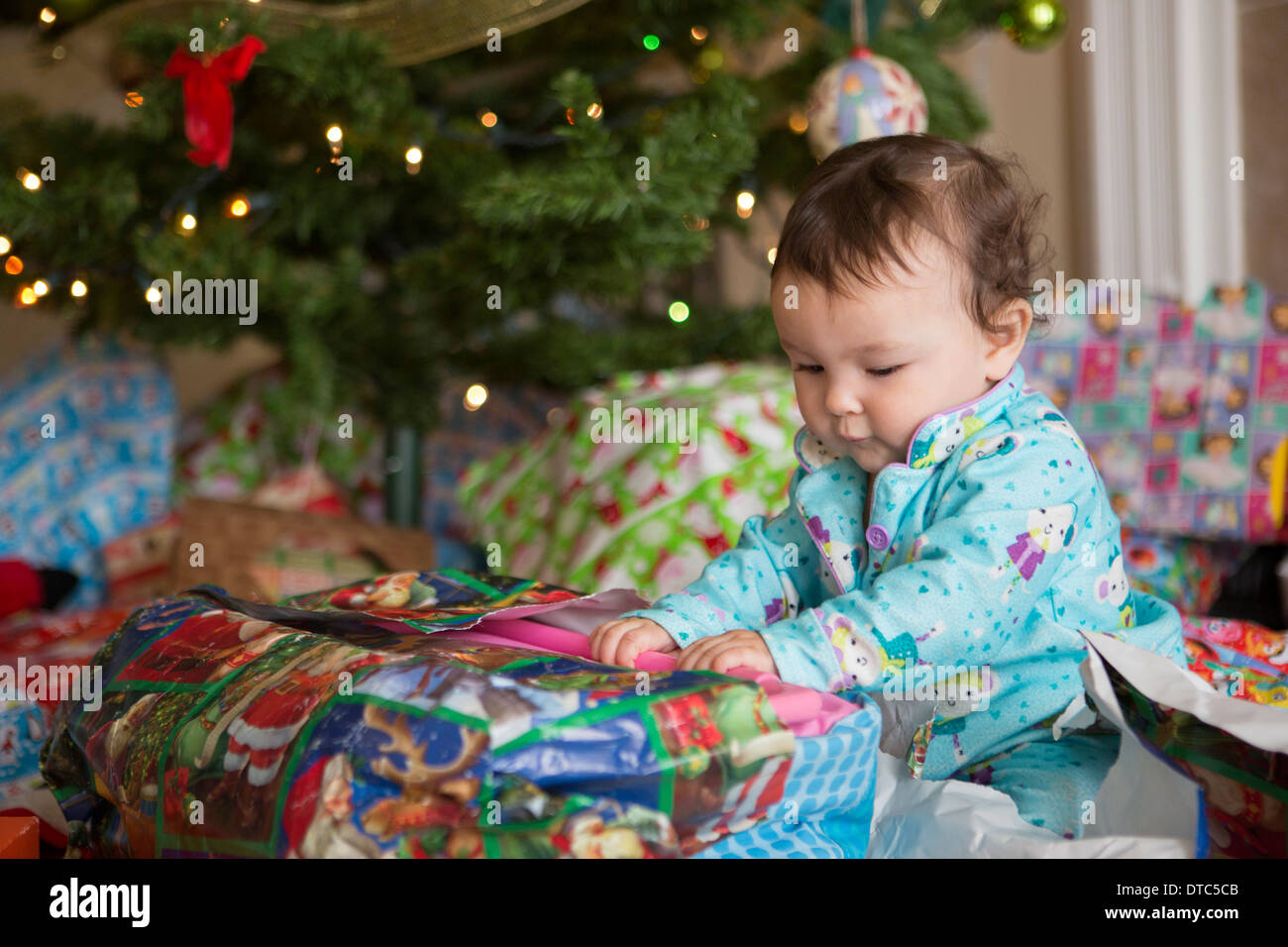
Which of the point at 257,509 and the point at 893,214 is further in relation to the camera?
the point at 257,509

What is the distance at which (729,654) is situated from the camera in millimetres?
Answer: 720

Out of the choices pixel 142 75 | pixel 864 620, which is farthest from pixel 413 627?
pixel 142 75

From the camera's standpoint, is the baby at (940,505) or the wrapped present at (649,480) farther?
the wrapped present at (649,480)

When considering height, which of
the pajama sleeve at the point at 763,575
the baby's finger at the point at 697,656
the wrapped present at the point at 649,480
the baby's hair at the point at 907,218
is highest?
the baby's hair at the point at 907,218

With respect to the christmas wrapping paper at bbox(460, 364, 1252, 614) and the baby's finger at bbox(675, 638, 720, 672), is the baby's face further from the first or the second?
the christmas wrapping paper at bbox(460, 364, 1252, 614)

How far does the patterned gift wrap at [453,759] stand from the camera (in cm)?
55

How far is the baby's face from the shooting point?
0.81 metres

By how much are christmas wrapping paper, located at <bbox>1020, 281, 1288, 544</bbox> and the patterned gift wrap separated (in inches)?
39.4

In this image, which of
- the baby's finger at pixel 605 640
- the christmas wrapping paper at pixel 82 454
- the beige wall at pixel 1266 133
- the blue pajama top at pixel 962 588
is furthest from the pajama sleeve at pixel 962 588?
the christmas wrapping paper at pixel 82 454

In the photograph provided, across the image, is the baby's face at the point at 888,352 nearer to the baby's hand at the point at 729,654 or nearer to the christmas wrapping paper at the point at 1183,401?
the baby's hand at the point at 729,654

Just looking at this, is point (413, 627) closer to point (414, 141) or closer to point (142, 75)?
point (414, 141)
